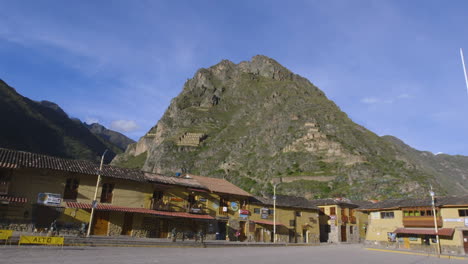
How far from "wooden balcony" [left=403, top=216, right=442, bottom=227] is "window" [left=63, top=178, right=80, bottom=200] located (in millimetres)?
40147

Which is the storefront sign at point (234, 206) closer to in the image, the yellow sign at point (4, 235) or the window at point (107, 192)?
the window at point (107, 192)

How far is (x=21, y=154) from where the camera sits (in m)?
33.3

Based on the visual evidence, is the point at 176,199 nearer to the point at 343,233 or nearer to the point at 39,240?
the point at 39,240

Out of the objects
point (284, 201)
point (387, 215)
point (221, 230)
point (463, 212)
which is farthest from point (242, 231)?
point (463, 212)

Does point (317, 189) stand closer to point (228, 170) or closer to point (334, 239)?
point (334, 239)

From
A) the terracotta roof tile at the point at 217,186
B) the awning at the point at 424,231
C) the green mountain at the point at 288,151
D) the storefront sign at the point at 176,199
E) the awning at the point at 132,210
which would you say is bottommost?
the awning at the point at 424,231

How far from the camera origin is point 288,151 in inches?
5034

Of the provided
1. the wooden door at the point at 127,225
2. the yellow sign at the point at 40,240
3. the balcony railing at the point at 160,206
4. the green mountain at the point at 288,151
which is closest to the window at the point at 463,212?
the balcony railing at the point at 160,206

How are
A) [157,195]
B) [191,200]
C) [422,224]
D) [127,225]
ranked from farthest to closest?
[191,200] < [422,224] < [157,195] < [127,225]

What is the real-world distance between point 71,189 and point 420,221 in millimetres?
41211

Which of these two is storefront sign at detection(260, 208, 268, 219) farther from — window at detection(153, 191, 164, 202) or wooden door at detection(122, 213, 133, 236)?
wooden door at detection(122, 213, 133, 236)

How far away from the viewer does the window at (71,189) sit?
33.8 meters

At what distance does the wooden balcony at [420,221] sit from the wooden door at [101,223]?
3690cm

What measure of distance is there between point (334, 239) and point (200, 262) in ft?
150
